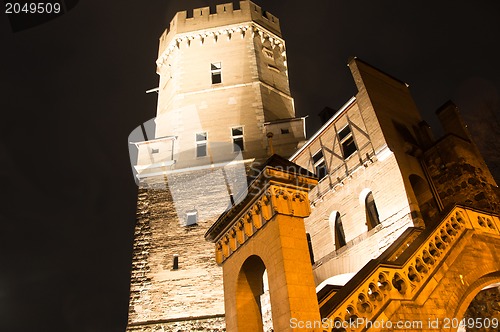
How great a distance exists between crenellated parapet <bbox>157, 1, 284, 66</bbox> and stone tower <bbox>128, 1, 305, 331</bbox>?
2.6 inches

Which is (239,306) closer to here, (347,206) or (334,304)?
(334,304)

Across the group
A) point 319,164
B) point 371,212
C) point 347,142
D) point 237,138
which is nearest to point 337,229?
point 371,212

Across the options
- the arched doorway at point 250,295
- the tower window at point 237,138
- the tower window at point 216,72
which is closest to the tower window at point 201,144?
the tower window at point 237,138

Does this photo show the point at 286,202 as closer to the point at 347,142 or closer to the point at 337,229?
the point at 337,229

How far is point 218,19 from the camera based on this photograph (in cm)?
2720

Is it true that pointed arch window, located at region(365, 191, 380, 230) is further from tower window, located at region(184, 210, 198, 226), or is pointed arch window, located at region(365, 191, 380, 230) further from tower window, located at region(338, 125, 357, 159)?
tower window, located at region(184, 210, 198, 226)

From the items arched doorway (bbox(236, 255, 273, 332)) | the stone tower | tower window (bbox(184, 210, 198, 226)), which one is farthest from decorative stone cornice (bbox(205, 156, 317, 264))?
tower window (bbox(184, 210, 198, 226))

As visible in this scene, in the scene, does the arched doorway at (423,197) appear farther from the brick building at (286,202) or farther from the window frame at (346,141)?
the window frame at (346,141)

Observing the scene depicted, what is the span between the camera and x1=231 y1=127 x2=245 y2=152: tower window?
22.7 meters

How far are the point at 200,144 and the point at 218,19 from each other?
9465 mm

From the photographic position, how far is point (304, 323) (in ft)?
17.7

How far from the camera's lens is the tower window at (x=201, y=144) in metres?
22.8

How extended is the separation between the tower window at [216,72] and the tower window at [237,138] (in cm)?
388

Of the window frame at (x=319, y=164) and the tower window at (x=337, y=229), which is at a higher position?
the window frame at (x=319, y=164)
